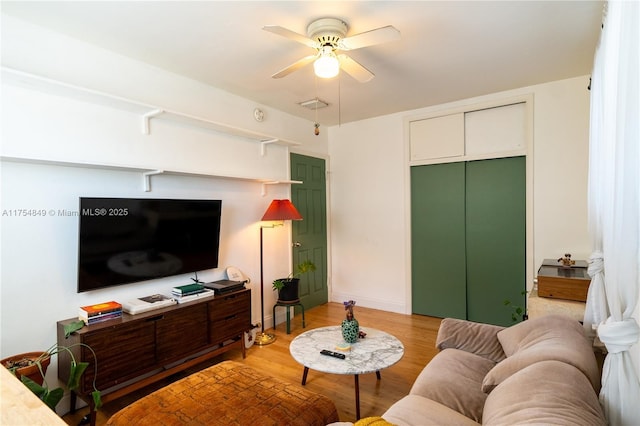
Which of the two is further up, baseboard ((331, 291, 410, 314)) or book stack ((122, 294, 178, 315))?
book stack ((122, 294, 178, 315))

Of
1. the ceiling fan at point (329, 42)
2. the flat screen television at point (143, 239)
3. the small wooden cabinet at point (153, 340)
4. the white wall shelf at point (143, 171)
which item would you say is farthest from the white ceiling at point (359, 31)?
the small wooden cabinet at point (153, 340)

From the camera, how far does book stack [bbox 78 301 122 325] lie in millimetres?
2221

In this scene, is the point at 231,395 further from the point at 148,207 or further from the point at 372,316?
the point at 372,316

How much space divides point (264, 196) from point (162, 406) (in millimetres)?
2530

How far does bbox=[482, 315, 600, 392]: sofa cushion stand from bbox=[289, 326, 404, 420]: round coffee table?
0.70 meters

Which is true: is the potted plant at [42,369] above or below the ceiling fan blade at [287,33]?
below

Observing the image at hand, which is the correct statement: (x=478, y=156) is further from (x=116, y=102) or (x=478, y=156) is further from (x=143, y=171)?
(x=116, y=102)

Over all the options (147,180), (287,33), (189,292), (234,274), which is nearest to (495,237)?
(234,274)

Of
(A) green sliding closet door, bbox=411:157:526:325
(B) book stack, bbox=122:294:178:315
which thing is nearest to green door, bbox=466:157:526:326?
(A) green sliding closet door, bbox=411:157:526:325

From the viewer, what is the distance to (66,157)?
2295mm

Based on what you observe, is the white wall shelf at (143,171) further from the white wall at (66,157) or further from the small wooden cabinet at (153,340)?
the small wooden cabinet at (153,340)

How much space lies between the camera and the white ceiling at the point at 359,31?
6.66 ft

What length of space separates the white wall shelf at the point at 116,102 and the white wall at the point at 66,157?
0.05 meters

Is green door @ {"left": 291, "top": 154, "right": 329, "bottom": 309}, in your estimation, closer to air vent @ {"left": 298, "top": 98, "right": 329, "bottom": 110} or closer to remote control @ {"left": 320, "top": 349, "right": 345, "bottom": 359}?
air vent @ {"left": 298, "top": 98, "right": 329, "bottom": 110}
